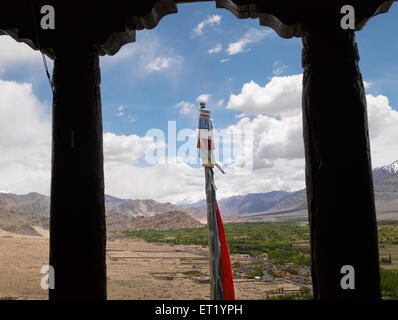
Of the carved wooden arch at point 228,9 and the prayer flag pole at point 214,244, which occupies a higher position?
the carved wooden arch at point 228,9

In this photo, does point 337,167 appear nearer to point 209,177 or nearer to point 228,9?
point 228,9

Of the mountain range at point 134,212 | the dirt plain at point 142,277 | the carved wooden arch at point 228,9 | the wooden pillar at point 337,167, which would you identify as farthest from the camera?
the mountain range at point 134,212

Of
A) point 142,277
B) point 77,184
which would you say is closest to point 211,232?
point 77,184

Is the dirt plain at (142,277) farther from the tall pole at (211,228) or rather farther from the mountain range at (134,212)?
the mountain range at (134,212)

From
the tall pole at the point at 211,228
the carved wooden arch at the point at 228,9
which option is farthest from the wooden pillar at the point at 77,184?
the tall pole at the point at 211,228
